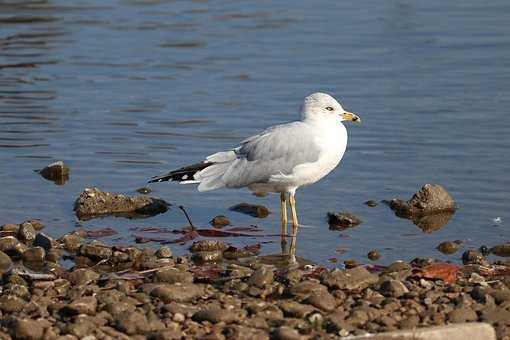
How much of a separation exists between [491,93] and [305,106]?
4.89m

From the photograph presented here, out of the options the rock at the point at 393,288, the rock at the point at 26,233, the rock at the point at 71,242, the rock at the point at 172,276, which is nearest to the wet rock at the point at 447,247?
the rock at the point at 393,288

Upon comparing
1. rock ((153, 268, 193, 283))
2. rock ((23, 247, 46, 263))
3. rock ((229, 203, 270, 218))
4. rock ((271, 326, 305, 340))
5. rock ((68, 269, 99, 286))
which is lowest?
rock ((23, 247, 46, 263))

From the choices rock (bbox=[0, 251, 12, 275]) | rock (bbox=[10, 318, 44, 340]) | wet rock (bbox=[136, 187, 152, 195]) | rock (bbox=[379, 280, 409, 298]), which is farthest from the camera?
wet rock (bbox=[136, 187, 152, 195])

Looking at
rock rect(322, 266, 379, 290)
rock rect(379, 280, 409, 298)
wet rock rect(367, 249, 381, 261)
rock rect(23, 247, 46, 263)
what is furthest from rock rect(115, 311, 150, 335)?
wet rock rect(367, 249, 381, 261)

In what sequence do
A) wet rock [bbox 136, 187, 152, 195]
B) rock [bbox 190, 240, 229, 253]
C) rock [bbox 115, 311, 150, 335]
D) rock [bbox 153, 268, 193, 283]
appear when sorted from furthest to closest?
wet rock [bbox 136, 187, 152, 195], rock [bbox 190, 240, 229, 253], rock [bbox 153, 268, 193, 283], rock [bbox 115, 311, 150, 335]

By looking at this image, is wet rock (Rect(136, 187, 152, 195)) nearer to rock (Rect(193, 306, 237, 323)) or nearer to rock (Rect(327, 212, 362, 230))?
rock (Rect(327, 212, 362, 230))

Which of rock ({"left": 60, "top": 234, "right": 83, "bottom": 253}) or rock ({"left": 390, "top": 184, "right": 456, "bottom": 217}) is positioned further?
rock ({"left": 390, "top": 184, "right": 456, "bottom": 217})

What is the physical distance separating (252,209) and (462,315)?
3.61m

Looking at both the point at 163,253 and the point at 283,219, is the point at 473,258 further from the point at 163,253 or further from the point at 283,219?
the point at 163,253

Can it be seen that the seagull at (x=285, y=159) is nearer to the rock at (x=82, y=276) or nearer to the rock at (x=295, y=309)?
the rock at (x=82, y=276)

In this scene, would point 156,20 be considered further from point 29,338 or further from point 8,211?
point 29,338

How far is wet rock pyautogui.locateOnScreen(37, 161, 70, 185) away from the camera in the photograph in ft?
36.8

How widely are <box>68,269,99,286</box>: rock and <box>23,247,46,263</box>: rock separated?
2.87 ft

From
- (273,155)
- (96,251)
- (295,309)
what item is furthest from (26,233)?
(295,309)
